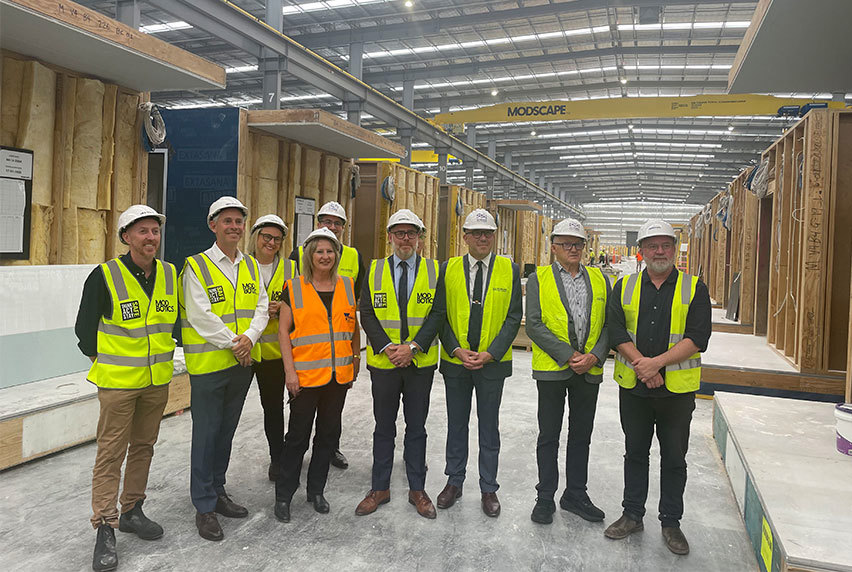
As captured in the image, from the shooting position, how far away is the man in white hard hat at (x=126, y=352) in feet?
10.8

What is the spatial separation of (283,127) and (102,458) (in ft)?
16.0

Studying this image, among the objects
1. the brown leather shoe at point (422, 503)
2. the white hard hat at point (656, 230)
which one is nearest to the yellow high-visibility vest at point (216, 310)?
the brown leather shoe at point (422, 503)

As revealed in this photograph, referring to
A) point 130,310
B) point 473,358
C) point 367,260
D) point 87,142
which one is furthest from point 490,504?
point 367,260

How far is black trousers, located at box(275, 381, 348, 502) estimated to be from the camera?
3.87m

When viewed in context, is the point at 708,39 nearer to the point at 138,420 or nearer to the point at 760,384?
the point at 760,384

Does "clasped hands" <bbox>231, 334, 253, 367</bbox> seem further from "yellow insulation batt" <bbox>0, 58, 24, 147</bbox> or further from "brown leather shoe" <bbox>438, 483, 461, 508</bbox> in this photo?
"yellow insulation batt" <bbox>0, 58, 24, 147</bbox>

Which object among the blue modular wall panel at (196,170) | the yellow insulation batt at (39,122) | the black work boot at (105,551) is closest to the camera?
the black work boot at (105,551)

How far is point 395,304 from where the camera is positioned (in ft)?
13.2

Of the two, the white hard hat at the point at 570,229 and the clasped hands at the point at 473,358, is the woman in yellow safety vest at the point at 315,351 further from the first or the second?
the white hard hat at the point at 570,229

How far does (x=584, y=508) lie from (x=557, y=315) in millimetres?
1349

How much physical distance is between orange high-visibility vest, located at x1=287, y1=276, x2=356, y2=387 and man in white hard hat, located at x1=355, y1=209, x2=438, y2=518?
0.25 metres

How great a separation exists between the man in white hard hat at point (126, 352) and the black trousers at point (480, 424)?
6.24ft

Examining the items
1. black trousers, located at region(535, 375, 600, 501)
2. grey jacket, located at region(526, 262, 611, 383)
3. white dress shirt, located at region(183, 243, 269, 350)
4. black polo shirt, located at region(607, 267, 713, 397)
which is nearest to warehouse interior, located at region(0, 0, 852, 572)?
black trousers, located at region(535, 375, 600, 501)

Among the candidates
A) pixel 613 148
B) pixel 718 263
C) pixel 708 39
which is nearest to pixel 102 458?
pixel 718 263
